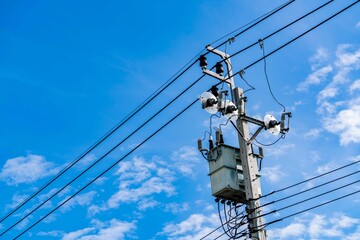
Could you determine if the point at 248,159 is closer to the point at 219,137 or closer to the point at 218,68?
the point at 219,137

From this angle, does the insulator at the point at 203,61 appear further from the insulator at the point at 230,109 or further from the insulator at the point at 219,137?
the insulator at the point at 219,137

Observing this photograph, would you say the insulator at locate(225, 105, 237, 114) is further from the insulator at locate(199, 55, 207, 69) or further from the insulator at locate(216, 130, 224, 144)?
the insulator at locate(199, 55, 207, 69)

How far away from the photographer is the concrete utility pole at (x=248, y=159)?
43.7ft

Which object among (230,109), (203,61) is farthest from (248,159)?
Answer: (203,61)

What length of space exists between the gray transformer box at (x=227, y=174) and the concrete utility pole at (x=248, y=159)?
0.24m

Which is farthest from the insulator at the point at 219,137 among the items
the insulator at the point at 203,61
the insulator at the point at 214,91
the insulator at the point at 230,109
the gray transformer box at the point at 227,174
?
the insulator at the point at 203,61

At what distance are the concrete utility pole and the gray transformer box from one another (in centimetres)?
24

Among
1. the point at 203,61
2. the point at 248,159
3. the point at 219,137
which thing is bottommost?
the point at 248,159

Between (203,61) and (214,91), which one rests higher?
(203,61)

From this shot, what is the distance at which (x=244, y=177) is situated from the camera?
13.8 metres

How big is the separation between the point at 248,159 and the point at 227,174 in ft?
1.88

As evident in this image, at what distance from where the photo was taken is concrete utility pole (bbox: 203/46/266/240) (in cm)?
1332

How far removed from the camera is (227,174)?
13.9 metres

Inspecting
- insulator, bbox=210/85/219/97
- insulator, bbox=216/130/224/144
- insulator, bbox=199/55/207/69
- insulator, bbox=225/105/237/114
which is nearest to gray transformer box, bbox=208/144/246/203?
insulator, bbox=216/130/224/144
